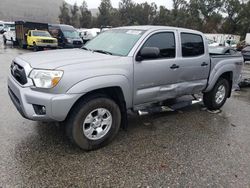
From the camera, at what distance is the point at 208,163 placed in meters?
3.54

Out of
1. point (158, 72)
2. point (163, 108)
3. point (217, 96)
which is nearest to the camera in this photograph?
point (158, 72)

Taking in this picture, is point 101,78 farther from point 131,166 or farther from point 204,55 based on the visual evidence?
point 204,55

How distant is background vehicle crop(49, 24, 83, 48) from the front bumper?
689 inches

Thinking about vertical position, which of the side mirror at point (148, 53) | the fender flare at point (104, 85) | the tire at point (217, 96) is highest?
the side mirror at point (148, 53)

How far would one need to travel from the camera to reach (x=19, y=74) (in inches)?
141

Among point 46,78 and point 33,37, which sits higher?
point 33,37

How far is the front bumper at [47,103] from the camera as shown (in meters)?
3.17

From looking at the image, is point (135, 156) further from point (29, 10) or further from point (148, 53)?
point (29, 10)

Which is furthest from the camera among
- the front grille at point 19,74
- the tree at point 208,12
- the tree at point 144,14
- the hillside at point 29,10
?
the hillside at point 29,10

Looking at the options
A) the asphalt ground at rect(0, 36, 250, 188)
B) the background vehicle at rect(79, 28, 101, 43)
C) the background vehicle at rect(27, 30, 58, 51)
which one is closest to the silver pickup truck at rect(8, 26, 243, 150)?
the asphalt ground at rect(0, 36, 250, 188)

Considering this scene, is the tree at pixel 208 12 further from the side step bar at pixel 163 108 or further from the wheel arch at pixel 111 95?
the wheel arch at pixel 111 95

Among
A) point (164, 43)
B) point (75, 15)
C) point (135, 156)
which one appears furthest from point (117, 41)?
point (75, 15)

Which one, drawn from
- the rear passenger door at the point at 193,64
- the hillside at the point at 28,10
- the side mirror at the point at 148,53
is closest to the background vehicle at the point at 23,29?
the rear passenger door at the point at 193,64

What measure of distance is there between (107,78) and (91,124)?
2.37ft
